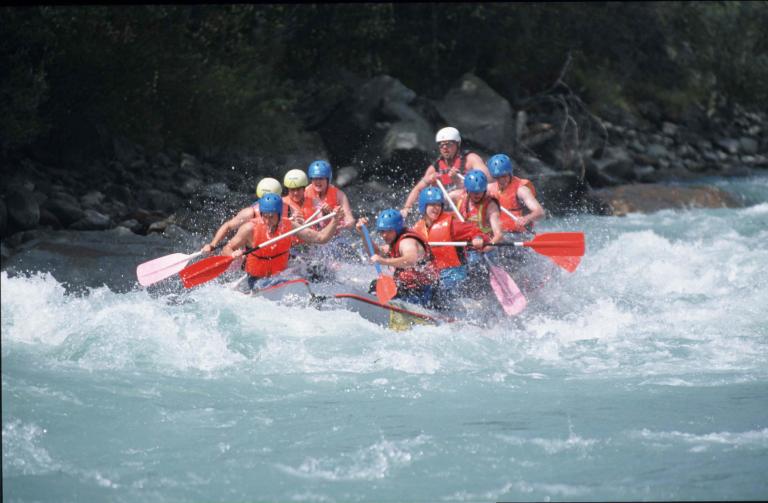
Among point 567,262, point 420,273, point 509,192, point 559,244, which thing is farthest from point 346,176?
point 420,273

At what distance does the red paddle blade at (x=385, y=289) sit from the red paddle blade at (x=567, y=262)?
1918 mm

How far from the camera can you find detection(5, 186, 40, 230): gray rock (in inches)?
488

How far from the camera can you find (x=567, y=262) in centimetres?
954

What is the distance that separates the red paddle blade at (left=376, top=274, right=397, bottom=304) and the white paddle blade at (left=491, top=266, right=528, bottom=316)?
1.03 metres

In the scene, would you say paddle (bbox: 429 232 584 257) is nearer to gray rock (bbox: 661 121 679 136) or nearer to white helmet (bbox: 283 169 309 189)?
white helmet (bbox: 283 169 309 189)

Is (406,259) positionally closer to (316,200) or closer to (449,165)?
(316,200)

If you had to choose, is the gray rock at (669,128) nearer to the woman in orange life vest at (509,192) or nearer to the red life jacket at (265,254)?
the woman in orange life vest at (509,192)

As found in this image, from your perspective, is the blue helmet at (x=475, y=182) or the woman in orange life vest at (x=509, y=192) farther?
the woman in orange life vest at (x=509, y=192)

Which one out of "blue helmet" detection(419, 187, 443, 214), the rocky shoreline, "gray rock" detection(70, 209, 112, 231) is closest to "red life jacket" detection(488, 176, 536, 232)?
"blue helmet" detection(419, 187, 443, 214)

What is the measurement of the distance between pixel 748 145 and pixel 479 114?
7878mm

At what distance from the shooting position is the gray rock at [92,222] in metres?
13.0

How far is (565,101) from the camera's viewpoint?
20.9m

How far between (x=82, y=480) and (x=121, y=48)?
10515 mm

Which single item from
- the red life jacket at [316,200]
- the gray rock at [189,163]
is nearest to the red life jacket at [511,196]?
the red life jacket at [316,200]
